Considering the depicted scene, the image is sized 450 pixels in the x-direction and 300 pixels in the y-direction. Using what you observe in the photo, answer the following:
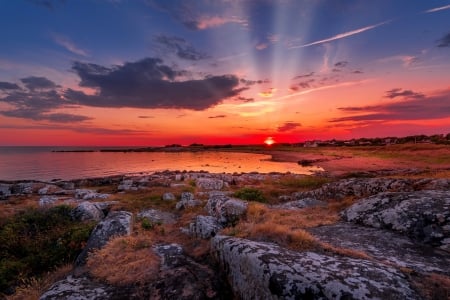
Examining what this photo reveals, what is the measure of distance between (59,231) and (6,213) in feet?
31.0

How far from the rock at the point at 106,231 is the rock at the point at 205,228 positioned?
3.07 meters

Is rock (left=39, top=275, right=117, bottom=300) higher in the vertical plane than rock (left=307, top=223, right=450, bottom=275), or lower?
lower

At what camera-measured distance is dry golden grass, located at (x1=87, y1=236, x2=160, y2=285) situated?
837 centimetres

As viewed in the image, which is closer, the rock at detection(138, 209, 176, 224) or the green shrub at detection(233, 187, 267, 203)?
the rock at detection(138, 209, 176, 224)

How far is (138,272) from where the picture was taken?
858cm

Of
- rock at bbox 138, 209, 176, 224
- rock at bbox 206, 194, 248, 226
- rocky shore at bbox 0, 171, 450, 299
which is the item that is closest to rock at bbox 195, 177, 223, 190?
rock at bbox 138, 209, 176, 224

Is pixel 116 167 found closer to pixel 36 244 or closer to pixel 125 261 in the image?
pixel 36 244

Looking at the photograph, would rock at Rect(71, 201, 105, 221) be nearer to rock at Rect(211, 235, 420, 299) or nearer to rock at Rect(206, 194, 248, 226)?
rock at Rect(206, 194, 248, 226)

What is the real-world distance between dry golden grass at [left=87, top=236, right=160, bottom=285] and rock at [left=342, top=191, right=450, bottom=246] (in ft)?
29.9

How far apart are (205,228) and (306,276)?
6478 millimetres

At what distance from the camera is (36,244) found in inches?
574

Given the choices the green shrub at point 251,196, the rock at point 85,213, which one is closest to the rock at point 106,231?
the rock at point 85,213

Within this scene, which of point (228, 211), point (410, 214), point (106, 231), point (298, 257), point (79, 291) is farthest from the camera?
point (228, 211)

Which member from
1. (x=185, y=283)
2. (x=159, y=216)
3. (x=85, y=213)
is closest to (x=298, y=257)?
(x=185, y=283)
